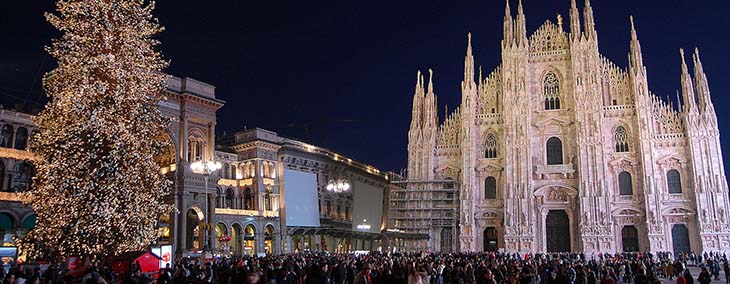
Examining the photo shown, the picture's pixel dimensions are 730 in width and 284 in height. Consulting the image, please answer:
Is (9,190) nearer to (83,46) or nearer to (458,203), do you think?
A: (83,46)

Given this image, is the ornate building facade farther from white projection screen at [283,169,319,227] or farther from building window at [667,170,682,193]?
building window at [667,170,682,193]

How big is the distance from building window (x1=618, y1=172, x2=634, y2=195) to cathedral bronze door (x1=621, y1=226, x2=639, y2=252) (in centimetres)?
287

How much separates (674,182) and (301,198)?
30884mm

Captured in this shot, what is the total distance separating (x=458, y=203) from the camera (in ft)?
175

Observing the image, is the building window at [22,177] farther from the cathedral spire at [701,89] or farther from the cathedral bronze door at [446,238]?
the cathedral spire at [701,89]

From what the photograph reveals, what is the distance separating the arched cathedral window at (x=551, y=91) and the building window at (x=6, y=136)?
133ft

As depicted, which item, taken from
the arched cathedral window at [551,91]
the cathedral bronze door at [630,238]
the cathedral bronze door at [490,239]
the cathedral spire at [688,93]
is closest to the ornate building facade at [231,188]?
the cathedral bronze door at [490,239]

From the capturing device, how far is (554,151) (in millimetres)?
52656

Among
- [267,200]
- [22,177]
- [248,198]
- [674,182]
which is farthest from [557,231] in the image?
[22,177]

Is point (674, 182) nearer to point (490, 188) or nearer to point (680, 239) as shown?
point (680, 239)

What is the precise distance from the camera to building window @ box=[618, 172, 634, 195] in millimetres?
49469

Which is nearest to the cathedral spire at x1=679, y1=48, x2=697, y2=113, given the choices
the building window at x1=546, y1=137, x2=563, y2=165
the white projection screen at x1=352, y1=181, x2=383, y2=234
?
the building window at x1=546, y1=137, x2=563, y2=165

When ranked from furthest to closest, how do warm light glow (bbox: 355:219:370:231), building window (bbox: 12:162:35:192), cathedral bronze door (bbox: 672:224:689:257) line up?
warm light glow (bbox: 355:219:370:231), cathedral bronze door (bbox: 672:224:689:257), building window (bbox: 12:162:35:192)

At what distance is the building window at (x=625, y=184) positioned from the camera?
4947 cm
